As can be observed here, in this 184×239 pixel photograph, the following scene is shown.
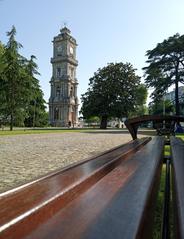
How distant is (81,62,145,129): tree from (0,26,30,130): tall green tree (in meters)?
15.1

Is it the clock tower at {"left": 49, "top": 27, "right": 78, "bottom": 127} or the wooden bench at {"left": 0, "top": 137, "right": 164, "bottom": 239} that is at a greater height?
the clock tower at {"left": 49, "top": 27, "right": 78, "bottom": 127}

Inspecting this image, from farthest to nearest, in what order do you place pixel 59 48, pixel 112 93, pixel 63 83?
1. pixel 59 48
2. pixel 63 83
3. pixel 112 93

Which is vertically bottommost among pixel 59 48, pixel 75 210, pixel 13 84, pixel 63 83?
pixel 75 210

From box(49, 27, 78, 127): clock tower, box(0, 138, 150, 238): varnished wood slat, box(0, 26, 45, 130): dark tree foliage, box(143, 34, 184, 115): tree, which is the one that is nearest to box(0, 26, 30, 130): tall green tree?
box(0, 26, 45, 130): dark tree foliage

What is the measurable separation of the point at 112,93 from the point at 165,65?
1484cm

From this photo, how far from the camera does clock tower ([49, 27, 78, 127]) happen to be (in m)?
80.1

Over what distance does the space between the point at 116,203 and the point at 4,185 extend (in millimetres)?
3115

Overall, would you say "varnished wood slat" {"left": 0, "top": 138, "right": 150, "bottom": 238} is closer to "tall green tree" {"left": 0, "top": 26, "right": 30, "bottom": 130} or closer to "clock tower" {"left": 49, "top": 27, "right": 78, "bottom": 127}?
"tall green tree" {"left": 0, "top": 26, "right": 30, "bottom": 130}

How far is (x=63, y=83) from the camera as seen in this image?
80.8 meters

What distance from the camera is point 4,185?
370 cm

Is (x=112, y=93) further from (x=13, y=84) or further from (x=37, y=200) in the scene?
(x=37, y=200)

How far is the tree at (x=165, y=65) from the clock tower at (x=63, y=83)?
4846cm

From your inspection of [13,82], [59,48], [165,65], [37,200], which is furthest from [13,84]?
[59,48]

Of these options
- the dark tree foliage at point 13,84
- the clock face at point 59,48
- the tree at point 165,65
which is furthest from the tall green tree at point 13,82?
the clock face at point 59,48
